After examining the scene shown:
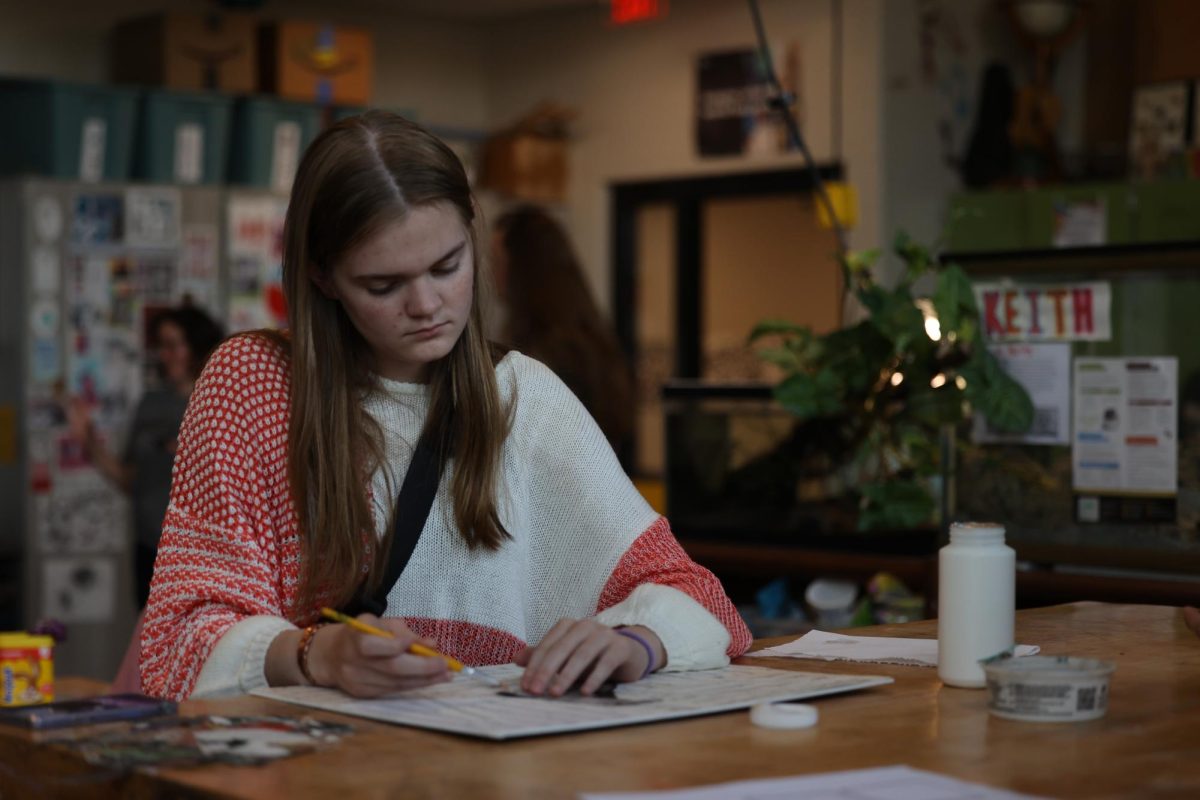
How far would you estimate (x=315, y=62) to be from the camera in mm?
6598

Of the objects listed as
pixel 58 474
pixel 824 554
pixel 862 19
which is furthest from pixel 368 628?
pixel 862 19

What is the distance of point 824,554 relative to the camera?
11.3 ft

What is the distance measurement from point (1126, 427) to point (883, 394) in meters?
0.61

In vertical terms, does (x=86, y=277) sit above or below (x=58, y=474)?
above

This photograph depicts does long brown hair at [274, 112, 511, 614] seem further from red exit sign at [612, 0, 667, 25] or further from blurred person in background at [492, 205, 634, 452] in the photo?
red exit sign at [612, 0, 667, 25]

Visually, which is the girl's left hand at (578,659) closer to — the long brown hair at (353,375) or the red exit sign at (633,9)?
the long brown hair at (353,375)

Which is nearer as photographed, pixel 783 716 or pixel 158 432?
pixel 783 716

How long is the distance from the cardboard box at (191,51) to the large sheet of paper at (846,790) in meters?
5.56

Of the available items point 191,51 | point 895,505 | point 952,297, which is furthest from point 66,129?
point 952,297

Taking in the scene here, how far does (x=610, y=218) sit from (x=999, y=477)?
4.74 m

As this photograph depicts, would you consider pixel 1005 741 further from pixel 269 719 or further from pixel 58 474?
pixel 58 474

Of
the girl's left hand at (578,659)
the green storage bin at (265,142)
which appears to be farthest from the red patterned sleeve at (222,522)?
the green storage bin at (265,142)

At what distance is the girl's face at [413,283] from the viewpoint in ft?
5.69

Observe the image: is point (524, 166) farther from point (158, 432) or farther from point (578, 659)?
point (578, 659)
